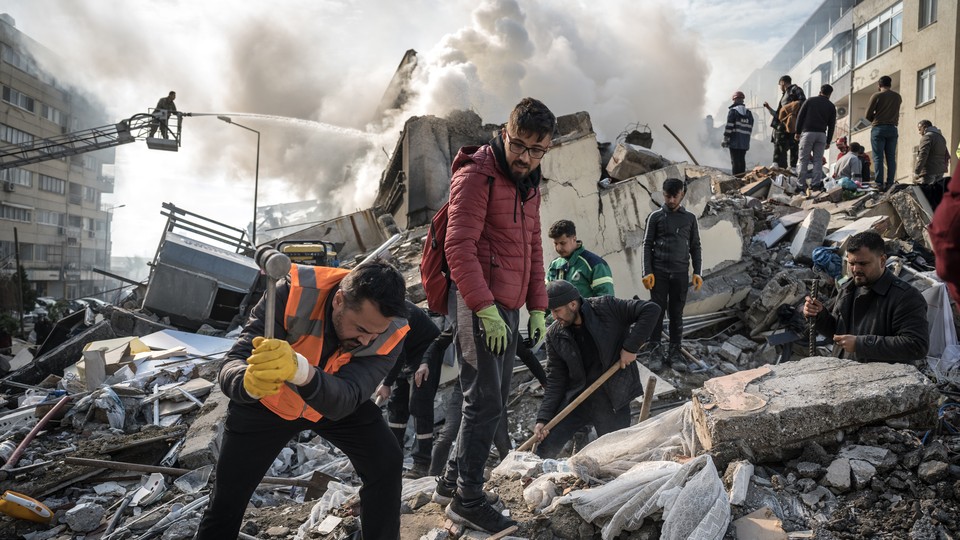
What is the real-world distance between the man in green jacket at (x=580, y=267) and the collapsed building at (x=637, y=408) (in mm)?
1084

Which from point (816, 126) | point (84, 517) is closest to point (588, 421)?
point (84, 517)

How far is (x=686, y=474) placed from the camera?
2523 mm

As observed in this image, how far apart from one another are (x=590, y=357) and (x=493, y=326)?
1.66m

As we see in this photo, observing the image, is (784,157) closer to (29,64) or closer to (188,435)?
(188,435)

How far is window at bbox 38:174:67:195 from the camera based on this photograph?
119 feet

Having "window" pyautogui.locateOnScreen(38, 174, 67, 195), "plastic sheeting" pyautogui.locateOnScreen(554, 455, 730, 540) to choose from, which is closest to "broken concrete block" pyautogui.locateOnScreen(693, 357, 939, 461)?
"plastic sheeting" pyautogui.locateOnScreen(554, 455, 730, 540)

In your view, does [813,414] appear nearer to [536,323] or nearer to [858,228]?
[536,323]

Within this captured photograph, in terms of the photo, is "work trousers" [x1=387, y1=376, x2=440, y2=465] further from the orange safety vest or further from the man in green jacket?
the orange safety vest

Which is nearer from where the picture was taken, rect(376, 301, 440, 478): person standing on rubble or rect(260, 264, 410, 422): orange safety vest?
rect(260, 264, 410, 422): orange safety vest

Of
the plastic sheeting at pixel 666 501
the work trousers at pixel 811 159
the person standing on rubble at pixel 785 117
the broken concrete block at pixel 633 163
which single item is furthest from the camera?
the person standing on rubble at pixel 785 117

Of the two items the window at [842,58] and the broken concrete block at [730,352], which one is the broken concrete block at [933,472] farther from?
the window at [842,58]

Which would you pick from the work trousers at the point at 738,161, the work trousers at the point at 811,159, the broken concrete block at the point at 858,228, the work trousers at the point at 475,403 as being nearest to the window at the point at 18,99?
the work trousers at the point at 738,161

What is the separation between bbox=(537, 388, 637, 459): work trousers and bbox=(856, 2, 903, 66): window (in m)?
21.2

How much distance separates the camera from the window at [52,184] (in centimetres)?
3625
